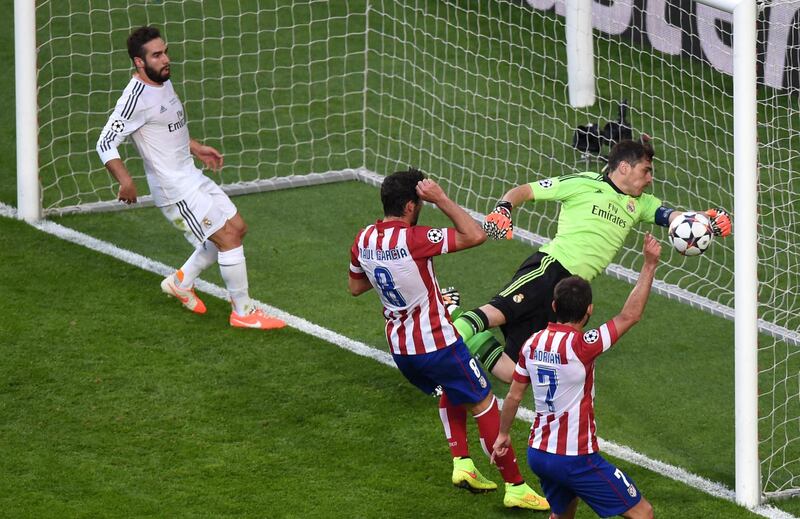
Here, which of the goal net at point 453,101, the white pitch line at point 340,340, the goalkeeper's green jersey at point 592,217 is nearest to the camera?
the white pitch line at point 340,340

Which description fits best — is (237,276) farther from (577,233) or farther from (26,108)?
(26,108)

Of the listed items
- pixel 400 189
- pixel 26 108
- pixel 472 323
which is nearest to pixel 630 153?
pixel 472 323

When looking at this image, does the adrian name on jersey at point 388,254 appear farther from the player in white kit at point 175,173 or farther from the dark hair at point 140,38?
the dark hair at point 140,38

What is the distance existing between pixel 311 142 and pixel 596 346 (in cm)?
708

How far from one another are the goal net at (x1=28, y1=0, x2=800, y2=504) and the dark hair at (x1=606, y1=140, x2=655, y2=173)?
2087mm

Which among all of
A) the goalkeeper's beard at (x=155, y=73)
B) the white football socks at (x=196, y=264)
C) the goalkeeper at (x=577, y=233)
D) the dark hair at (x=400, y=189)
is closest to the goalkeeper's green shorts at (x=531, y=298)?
the goalkeeper at (x=577, y=233)

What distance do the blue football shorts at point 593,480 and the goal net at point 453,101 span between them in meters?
3.53

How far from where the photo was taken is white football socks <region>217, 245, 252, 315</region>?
896 centimetres

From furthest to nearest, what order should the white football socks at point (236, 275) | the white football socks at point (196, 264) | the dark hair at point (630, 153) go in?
1. the white football socks at point (196, 264)
2. the white football socks at point (236, 275)
3. the dark hair at point (630, 153)

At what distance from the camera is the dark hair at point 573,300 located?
596cm

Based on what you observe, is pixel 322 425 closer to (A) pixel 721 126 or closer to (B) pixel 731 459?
(B) pixel 731 459

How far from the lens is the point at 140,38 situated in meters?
8.74

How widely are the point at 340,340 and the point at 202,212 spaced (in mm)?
→ 1202

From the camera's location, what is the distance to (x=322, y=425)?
7.82m
